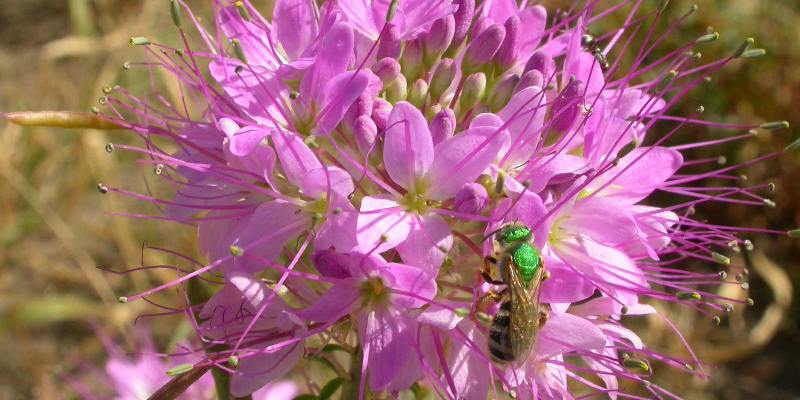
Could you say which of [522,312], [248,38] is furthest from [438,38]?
[522,312]

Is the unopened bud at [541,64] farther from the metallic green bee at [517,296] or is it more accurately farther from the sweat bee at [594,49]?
the metallic green bee at [517,296]

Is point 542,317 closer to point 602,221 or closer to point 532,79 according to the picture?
point 602,221

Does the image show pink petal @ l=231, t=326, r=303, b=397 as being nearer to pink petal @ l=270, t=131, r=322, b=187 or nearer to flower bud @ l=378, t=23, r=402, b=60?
pink petal @ l=270, t=131, r=322, b=187

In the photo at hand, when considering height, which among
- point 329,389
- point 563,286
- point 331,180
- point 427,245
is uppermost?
point 331,180

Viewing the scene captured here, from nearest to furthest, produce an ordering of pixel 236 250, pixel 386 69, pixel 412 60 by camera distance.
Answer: pixel 236 250, pixel 386 69, pixel 412 60

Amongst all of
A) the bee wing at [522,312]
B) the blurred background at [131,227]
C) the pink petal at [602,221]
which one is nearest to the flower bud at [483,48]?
the pink petal at [602,221]

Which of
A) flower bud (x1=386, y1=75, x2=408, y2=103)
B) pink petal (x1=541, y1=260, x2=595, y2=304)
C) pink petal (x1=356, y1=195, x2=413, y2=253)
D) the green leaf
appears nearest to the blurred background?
the green leaf

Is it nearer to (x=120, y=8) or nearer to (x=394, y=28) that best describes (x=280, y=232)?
(x=394, y=28)
